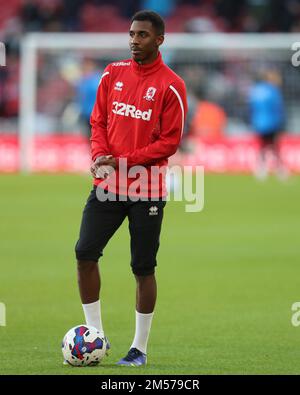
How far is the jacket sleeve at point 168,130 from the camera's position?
29.3 ft

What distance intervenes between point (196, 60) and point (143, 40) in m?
26.7

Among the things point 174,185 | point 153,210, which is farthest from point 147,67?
point 174,185

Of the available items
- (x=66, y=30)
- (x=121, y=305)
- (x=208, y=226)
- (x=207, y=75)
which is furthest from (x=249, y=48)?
(x=121, y=305)

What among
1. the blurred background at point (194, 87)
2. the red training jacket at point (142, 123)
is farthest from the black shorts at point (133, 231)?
the blurred background at point (194, 87)

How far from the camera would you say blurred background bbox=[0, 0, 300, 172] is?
110ft

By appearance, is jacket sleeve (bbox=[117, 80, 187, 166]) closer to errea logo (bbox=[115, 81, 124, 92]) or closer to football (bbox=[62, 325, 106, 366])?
errea logo (bbox=[115, 81, 124, 92])

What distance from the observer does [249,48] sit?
35.3 meters

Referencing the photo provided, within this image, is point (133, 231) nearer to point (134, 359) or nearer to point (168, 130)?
point (168, 130)

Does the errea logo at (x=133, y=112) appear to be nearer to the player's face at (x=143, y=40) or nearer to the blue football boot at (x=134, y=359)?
the player's face at (x=143, y=40)

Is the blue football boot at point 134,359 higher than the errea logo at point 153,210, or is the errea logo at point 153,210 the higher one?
the errea logo at point 153,210

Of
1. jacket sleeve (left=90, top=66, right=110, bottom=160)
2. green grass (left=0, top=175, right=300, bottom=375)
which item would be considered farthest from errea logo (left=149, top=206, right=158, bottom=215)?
green grass (left=0, top=175, right=300, bottom=375)

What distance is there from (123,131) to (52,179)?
72.3 feet

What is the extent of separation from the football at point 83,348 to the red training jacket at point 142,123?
1.14m

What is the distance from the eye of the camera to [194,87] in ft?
114
